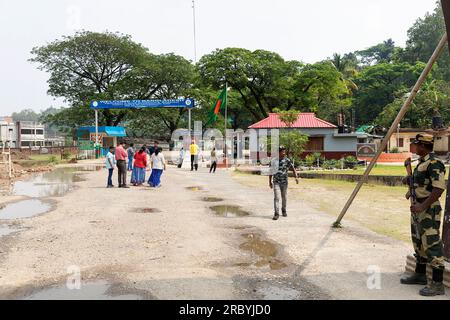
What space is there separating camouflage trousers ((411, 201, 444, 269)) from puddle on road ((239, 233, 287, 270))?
1837 mm

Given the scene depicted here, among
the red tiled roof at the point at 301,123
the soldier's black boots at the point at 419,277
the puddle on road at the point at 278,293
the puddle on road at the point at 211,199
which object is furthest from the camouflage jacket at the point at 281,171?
the red tiled roof at the point at 301,123

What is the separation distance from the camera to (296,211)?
37.3 feet

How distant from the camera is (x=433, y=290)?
4824 mm

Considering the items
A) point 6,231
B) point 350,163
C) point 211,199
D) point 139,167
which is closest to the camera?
point 6,231

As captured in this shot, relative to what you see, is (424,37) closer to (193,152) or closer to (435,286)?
(193,152)

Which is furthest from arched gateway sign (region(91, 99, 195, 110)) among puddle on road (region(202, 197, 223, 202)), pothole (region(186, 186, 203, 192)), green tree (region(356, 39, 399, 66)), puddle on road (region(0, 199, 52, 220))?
green tree (region(356, 39, 399, 66))

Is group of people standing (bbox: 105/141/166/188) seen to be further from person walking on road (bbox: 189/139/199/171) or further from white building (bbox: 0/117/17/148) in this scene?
white building (bbox: 0/117/17/148)

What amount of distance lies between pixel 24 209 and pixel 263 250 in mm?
7182

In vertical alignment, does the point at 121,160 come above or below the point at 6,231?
above

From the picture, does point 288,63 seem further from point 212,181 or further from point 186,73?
point 212,181

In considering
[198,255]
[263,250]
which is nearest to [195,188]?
[263,250]

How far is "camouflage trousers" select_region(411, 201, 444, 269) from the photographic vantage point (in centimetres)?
489

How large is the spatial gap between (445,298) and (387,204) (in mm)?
9182
